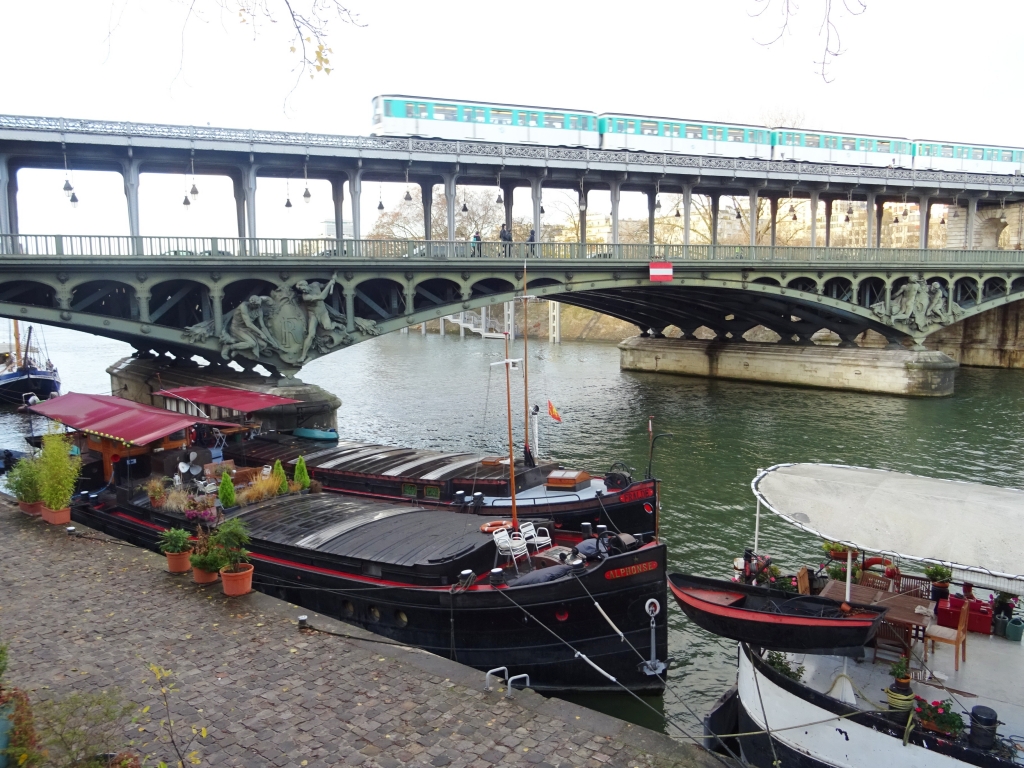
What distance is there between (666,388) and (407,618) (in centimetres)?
3682

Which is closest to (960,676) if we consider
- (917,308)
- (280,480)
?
(280,480)

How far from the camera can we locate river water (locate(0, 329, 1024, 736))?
1705cm

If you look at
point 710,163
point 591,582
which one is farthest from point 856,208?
point 591,582

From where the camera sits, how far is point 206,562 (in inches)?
456

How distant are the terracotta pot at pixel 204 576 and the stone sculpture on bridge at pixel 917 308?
1606 inches

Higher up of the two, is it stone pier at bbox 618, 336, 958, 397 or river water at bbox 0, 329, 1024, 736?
stone pier at bbox 618, 336, 958, 397

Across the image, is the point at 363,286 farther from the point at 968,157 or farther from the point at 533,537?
the point at 968,157

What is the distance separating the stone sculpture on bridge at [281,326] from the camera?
28.6 meters

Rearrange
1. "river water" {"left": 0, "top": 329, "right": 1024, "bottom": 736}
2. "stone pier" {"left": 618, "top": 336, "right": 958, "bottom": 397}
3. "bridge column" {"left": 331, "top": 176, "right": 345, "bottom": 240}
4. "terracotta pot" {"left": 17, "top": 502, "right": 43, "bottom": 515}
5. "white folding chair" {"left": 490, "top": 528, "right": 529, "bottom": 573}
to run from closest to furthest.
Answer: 1. "white folding chair" {"left": 490, "top": 528, "right": 529, "bottom": 573}
2. "terracotta pot" {"left": 17, "top": 502, "right": 43, "bottom": 515}
3. "river water" {"left": 0, "top": 329, "right": 1024, "bottom": 736}
4. "bridge column" {"left": 331, "top": 176, "right": 345, "bottom": 240}
5. "stone pier" {"left": 618, "top": 336, "right": 958, "bottom": 397}

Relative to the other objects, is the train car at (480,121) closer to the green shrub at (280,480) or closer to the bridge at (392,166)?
the bridge at (392,166)

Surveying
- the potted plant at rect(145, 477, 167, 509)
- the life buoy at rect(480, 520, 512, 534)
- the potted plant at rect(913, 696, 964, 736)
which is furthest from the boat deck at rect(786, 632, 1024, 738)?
the potted plant at rect(145, 477, 167, 509)

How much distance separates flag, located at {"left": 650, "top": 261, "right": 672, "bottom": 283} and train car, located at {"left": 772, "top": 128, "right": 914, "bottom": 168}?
45.4 ft

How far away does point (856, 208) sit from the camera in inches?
4161

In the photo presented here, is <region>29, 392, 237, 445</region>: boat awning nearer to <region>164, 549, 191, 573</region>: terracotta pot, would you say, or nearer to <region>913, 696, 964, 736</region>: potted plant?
<region>164, 549, 191, 573</region>: terracotta pot
